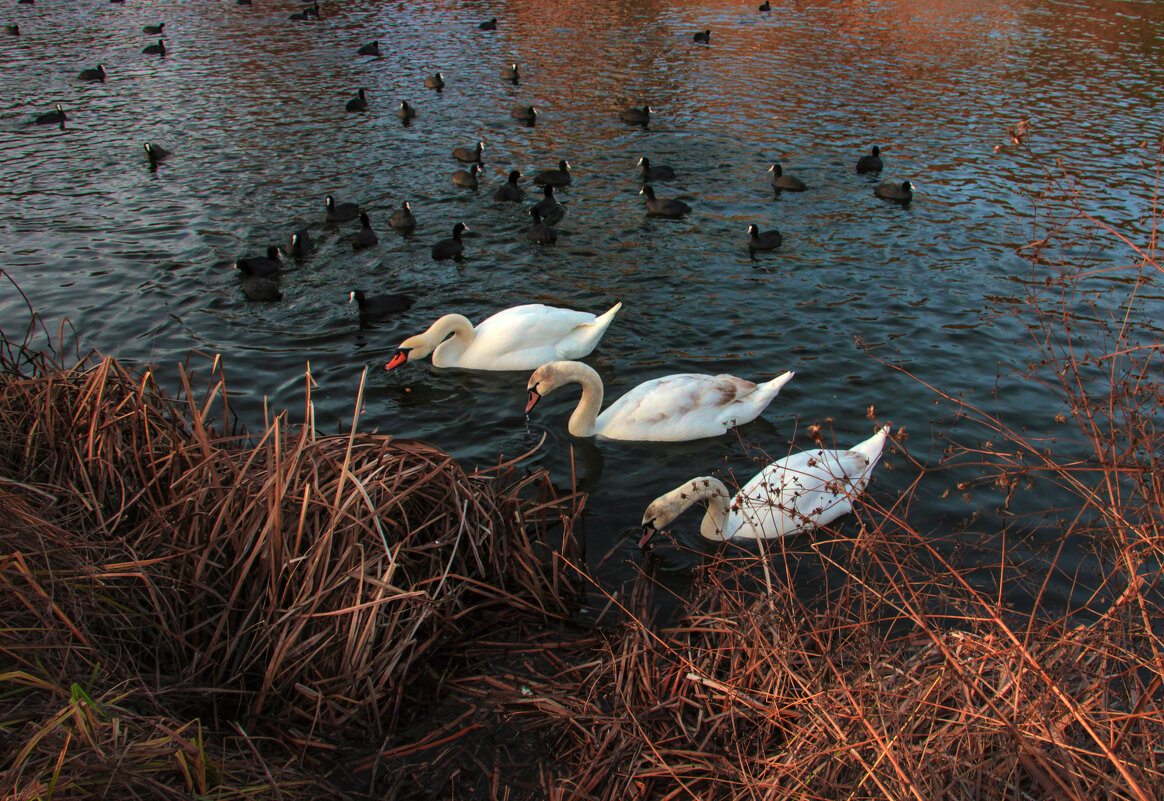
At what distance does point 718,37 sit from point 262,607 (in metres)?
26.9

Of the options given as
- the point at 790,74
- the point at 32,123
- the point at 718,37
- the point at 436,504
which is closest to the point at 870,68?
the point at 790,74

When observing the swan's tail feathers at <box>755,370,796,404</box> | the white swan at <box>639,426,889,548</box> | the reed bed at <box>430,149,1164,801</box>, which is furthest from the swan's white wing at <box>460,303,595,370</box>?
the reed bed at <box>430,149,1164,801</box>

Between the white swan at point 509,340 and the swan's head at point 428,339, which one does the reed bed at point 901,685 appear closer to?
the white swan at point 509,340

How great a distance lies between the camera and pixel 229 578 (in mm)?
4324

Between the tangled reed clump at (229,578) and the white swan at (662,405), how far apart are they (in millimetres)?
2717

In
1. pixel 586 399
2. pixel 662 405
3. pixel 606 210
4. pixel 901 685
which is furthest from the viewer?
pixel 606 210

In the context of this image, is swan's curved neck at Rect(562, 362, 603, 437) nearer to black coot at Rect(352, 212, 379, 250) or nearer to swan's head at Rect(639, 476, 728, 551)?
swan's head at Rect(639, 476, 728, 551)

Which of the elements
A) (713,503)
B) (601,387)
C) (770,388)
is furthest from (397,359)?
(713,503)

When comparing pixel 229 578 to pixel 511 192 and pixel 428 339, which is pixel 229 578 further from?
pixel 511 192

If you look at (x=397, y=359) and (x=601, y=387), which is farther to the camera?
(x=397, y=359)

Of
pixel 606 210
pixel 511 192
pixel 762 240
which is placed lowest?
pixel 762 240

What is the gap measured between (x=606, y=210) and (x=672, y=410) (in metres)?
6.95

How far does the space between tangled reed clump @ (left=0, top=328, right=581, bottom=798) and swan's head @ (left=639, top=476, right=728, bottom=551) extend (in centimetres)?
109

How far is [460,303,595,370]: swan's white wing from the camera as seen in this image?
9148mm
